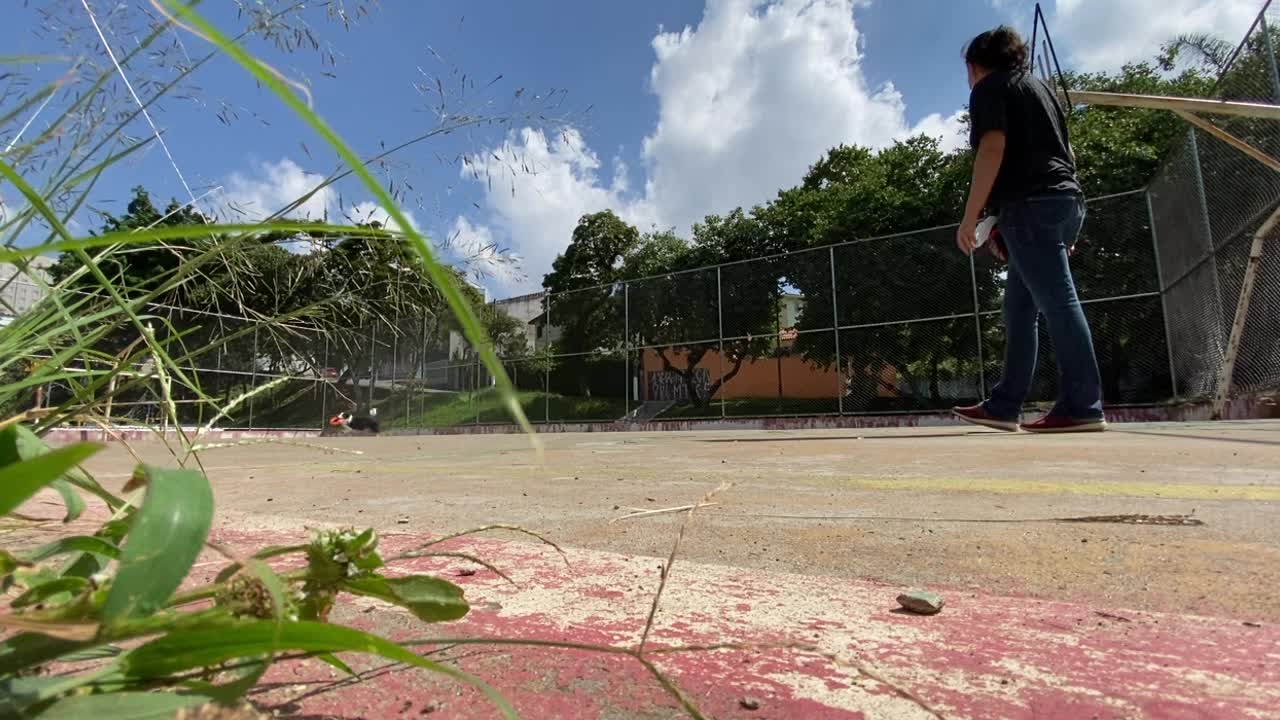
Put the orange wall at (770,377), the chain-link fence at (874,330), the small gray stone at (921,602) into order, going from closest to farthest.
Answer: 1. the small gray stone at (921,602)
2. the chain-link fence at (874,330)
3. the orange wall at (770,377)

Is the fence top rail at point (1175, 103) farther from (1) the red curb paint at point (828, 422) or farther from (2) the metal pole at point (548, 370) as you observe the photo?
(2) the metal pole at point (548, 370)

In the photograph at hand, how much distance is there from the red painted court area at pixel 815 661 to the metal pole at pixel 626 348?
43.0 ft

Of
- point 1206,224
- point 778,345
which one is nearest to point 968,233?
point 1206,224

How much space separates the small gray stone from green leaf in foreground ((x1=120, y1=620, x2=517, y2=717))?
0.51 meters

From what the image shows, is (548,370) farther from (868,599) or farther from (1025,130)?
(868,599)

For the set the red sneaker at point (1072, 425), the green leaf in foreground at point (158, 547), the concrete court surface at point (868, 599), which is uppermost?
the green leaf in foreground at point (158, 547)

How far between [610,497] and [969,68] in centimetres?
231

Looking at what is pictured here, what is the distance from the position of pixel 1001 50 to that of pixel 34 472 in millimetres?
3094

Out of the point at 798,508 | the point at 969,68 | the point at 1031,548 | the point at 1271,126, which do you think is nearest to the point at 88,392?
the point at 1031,548

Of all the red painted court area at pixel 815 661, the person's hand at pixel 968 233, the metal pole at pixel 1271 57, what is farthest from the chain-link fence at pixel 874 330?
the red painted court area at pixel 815 661

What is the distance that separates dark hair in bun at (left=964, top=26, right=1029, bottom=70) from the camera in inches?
102

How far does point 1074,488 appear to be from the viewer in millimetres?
1650

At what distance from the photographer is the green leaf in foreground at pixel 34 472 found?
0.73 feet

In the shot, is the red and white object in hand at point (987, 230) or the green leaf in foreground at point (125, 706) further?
the red and white object in hand at point (987, 230)
